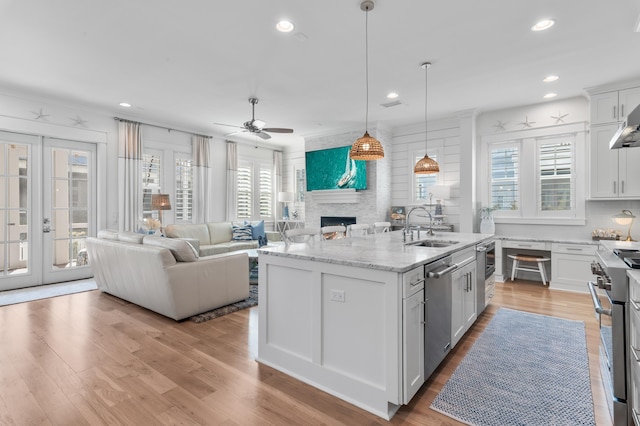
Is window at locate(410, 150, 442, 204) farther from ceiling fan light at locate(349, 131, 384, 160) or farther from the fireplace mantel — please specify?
ceiling fan light at locate(349, 131, 384, 160)

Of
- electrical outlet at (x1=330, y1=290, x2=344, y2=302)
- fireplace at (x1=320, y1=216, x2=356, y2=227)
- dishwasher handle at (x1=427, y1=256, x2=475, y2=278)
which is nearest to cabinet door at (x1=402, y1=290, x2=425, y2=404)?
dishwasher handle at (x1=427, y1=256, x2=475, y2=278)

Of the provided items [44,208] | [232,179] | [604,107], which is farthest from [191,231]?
[604,107]

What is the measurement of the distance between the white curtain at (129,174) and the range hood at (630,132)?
6.77 m

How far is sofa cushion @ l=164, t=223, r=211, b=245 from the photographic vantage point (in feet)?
20.5

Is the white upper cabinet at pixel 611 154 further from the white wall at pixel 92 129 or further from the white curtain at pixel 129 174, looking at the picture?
the white curtain at pixel 129 174

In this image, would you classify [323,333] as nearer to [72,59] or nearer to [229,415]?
[229,415]

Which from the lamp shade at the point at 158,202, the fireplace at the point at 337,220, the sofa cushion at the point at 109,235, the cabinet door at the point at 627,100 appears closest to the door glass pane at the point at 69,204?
the lamp shade at the point at 158,202

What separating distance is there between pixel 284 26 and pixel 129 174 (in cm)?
445

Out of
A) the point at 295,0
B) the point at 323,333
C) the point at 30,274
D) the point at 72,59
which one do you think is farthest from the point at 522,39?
the point at 30,274

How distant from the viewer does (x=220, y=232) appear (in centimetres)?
711

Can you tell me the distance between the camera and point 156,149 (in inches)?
262

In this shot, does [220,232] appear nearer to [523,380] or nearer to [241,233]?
[241,233]

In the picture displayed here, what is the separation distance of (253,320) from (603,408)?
299 cm

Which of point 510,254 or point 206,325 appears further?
point 510,254
